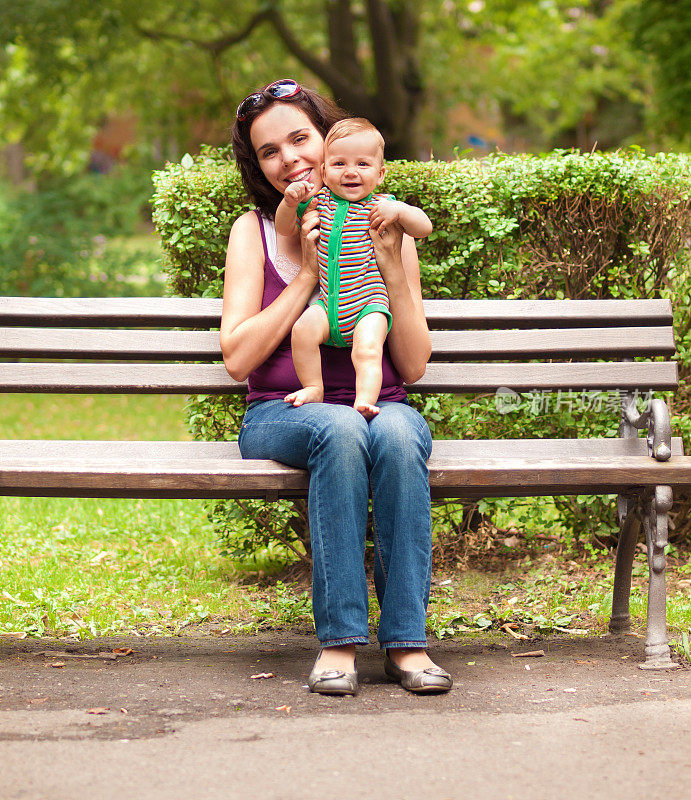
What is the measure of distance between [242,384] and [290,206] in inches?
27.7

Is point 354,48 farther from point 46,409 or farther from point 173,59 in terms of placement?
point 46,409

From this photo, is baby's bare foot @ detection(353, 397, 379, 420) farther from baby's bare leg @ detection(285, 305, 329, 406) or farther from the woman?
baby's bare leg @ detection(285, 305, 329, 406)

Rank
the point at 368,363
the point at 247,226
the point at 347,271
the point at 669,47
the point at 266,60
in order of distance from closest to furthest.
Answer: the point at 368,363, the point at 347,271, the point at 247,226, the point at 669,47, the point at 266,60

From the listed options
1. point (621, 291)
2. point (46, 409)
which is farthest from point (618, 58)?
point (621, 291)

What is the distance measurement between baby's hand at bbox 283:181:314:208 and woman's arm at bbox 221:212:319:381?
0.07 meters

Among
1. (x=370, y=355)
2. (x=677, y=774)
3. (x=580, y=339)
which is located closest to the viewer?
(x=677, y=774)

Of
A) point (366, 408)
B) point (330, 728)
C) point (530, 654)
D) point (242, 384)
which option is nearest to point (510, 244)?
point (242, 384)

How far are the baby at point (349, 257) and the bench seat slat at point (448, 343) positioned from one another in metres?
0.57

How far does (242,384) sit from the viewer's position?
3.62 m

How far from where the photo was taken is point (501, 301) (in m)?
3.75

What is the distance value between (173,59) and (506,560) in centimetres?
1373

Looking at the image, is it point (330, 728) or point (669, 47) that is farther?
point (669, 47)

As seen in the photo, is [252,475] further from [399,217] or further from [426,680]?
[399,217]

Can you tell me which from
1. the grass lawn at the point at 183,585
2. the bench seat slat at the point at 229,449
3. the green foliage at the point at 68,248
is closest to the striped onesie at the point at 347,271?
the bench seat slat at the point at 229,449
